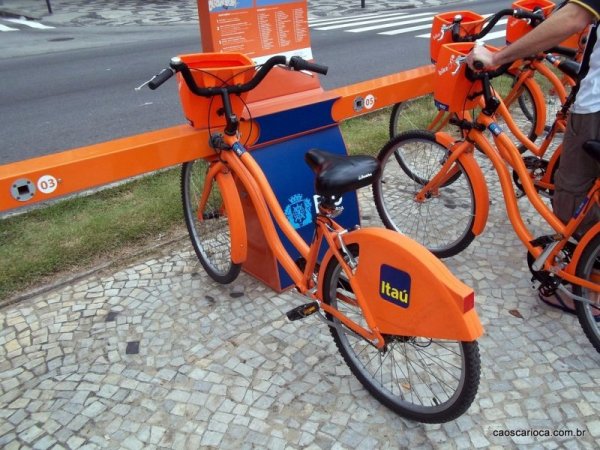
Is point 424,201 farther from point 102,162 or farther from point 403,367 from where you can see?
point 102,162

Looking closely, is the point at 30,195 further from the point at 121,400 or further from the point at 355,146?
the point at 355,146

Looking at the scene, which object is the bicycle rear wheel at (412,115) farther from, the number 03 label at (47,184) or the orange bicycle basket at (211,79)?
the number 03 label at (47,184)

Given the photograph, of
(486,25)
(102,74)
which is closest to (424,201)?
(486,25)

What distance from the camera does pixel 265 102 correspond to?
329 centimetres

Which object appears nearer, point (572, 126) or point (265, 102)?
point (572, 126)

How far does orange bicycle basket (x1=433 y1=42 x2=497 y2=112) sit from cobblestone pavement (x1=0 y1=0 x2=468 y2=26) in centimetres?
1541

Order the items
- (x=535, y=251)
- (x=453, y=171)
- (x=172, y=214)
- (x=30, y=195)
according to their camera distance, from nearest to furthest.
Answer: (x=30, y=195), (x=535, y=251), (x=453, y=171), (x=172, y=214)

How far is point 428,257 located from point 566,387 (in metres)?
1.08

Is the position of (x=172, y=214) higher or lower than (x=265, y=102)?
lower

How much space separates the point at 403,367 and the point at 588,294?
98cm

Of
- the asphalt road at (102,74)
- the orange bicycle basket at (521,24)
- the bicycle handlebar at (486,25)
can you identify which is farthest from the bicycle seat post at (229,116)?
the asphalt road at (102,74)

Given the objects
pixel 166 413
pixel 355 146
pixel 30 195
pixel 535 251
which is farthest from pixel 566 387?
pixel 355 146

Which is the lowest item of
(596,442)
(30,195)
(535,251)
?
(596,442)

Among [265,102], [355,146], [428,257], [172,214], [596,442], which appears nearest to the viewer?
[428,257]
